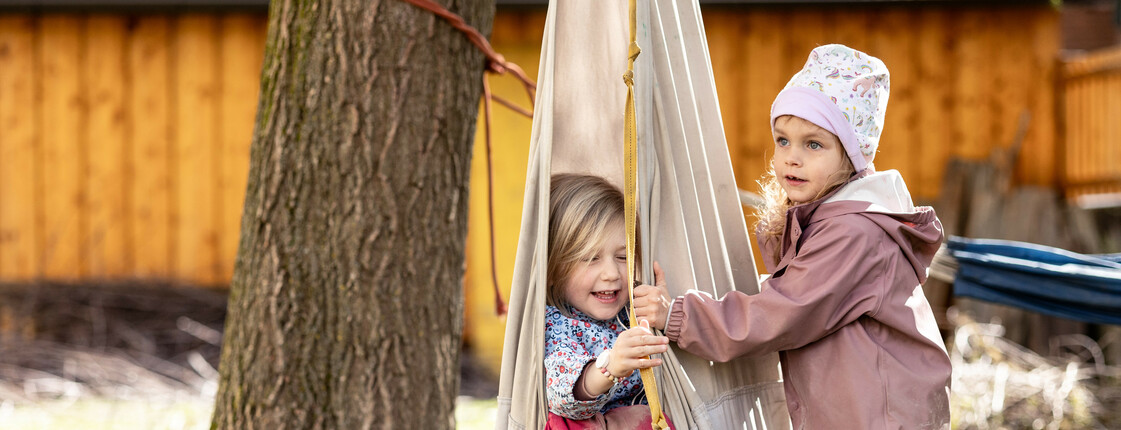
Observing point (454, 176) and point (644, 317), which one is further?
point (454, 176)

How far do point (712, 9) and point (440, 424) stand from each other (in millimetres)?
4048

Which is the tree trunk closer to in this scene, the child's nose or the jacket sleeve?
the child's nose

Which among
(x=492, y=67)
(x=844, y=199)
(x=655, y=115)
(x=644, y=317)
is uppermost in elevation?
(x=492, y=67)

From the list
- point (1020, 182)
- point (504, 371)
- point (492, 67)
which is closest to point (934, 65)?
point (1020, 182)

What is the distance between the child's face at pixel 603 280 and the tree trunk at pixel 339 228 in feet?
2.73

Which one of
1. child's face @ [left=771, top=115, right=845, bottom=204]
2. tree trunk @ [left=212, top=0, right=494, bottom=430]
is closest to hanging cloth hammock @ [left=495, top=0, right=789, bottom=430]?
child's face @ [left=771, top=115, right=845, bottom=204]

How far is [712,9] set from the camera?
20.5 ft

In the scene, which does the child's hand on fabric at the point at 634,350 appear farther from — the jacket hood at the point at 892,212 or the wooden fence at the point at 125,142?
the wooden fence at the point at 125,142

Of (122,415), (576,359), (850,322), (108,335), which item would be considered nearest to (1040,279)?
(850,322)

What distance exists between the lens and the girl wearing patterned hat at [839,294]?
174 centimetres

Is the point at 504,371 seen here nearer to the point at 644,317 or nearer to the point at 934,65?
the point at 644,317

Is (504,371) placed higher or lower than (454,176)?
lower

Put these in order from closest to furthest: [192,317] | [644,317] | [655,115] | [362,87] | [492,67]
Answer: [644,317], [655,115], [362,87], [492,67], [192,317]

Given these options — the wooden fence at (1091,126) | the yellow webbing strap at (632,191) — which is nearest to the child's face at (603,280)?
the yellow webbing strap at (632,191)
